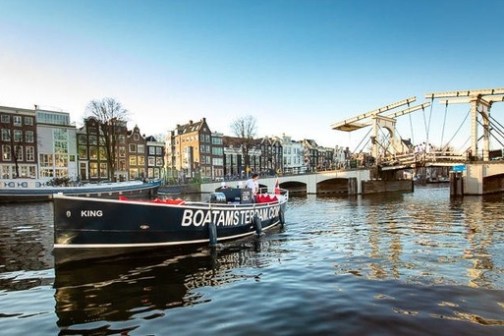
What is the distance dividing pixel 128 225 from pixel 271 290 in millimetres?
5553

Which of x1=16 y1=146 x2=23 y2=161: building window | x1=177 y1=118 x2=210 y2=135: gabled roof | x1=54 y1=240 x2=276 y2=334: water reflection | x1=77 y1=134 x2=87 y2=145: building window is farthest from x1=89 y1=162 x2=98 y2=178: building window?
x1=54 y1=240 x2=276 y2=334: water reflection

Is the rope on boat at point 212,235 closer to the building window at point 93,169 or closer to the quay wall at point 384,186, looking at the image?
the quay wall at point 384,186

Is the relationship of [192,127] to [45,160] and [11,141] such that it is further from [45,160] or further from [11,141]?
[11,141]

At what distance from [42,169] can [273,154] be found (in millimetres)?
60239

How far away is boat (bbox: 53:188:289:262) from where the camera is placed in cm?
1135

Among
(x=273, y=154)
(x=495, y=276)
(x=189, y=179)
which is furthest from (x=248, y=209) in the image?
(x=273, y=154)

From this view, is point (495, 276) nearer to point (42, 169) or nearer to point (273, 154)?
point (42, 169)

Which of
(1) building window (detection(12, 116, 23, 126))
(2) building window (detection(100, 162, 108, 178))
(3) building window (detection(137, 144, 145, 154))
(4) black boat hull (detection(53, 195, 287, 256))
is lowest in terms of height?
(4) black boat hull (detection(53, 195, 287, 256))

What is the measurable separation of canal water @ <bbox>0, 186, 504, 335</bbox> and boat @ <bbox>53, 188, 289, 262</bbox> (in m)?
0.46

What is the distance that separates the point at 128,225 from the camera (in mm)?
12031

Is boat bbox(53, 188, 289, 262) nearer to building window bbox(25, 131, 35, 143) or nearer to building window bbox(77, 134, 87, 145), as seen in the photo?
building window bbox(25, 131, 35, 143)

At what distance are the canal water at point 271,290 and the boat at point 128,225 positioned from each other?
1.50ft

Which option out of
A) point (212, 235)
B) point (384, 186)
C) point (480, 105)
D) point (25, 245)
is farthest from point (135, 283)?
point (384, 186)

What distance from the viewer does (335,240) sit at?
15.9 meters
